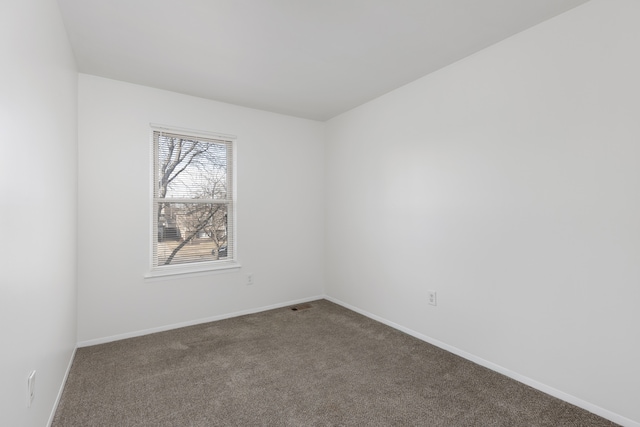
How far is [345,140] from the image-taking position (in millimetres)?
4035

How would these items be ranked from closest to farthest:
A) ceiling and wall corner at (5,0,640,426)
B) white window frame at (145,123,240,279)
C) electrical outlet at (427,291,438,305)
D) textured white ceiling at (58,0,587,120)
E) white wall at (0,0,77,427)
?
white wall at (0,0,77,427)
ceiling and wall corner at (5,0,640,426)
textured white ceiling at (58,0,587,120)
electrical outlet at (427,291,438,305)
white window frame at (145,123,240,279)

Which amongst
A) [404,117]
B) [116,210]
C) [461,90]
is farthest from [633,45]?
[116,210]

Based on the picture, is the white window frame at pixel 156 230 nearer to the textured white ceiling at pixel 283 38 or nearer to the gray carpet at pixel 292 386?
the textured white ceiling at pixel 283 38

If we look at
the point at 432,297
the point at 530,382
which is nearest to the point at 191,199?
the point at 432,297

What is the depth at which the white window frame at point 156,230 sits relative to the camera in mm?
3207

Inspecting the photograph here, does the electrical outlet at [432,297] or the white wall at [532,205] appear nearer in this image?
the white wall at [532,205]

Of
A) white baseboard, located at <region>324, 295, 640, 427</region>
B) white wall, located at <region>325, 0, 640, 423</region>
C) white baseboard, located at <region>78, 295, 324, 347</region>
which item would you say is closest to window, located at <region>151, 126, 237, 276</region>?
white baseboard, located at <region>78, 295, 324, 347</region>

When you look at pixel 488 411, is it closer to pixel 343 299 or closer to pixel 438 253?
pixel 438 253

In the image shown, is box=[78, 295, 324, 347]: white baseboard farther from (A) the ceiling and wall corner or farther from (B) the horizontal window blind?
(B) the horizontal window blind

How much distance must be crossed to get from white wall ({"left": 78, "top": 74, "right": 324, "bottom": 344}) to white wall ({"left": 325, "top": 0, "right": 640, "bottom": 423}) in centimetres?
126

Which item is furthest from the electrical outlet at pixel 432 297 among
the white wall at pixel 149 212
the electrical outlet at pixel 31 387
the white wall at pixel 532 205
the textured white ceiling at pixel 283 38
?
the electrical outlet at pixel 31 387

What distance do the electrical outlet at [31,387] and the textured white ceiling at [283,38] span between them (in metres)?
2.11

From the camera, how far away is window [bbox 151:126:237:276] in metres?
3.30

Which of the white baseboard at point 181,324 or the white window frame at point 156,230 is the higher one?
the white window frame at point 156,230
